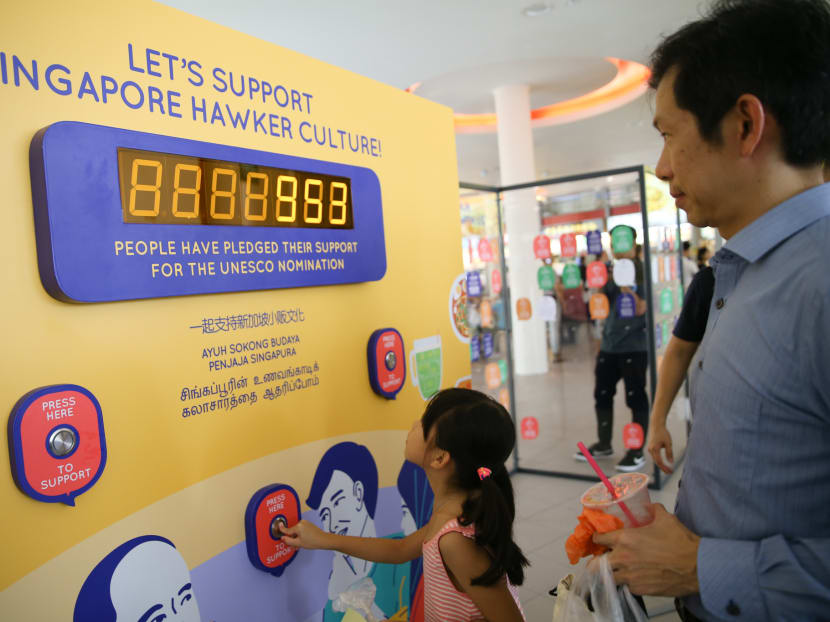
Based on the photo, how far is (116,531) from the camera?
1.39m

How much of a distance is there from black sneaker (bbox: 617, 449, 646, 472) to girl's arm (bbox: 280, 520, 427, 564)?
121 inches

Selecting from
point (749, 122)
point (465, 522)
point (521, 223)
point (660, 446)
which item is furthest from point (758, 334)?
point (521, 223)

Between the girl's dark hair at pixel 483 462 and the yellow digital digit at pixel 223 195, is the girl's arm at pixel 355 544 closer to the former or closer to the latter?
the girl's dark hair at pixel 483 462

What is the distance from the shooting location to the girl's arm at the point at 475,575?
1449 mm

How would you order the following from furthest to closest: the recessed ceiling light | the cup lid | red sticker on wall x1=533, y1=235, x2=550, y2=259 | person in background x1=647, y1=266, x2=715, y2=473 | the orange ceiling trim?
the orange ceiling trim
the recessed ceiling light
red sticker on wall x1=533, y1=235, x2=550, y2=259
person in background x1=647, y1=266, x2=715, y2=473
the cup lid

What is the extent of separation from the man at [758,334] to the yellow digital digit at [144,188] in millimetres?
1103

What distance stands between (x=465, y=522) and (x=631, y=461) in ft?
11.0

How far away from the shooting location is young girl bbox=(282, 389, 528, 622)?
147 centimetres

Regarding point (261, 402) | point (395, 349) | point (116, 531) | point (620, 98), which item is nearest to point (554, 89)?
point (620, 98)

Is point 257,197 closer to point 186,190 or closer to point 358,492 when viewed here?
point 186,190

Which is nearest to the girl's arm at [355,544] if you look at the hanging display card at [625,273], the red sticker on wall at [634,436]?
the hanging display card at [625,273]

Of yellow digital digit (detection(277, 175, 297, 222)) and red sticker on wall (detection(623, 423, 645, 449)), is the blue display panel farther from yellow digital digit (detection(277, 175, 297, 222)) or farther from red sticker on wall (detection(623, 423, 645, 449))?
red sticker on wall (detection(623, 423, 645, 449))

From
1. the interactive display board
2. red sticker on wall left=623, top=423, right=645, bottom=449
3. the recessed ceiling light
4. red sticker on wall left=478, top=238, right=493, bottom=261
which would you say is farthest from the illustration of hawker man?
the recessed ceiling light

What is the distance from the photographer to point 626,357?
166 inches
